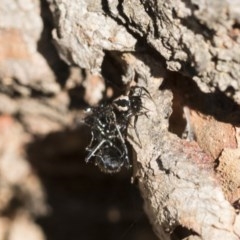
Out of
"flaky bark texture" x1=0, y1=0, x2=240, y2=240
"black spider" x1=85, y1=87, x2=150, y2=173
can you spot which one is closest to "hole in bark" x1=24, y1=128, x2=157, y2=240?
"black spider" x1=85, y1=87, x2=150, y2=173

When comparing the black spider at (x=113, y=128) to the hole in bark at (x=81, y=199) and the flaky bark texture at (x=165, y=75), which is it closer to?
the flaky bark texture at (x=165, y=75)

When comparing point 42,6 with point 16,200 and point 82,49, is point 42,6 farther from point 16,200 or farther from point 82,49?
point 16,200

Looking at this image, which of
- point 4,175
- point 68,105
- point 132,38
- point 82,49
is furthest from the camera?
point 4,175

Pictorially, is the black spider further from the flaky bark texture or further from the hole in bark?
the hole in bark

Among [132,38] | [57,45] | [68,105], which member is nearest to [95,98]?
[68,105]

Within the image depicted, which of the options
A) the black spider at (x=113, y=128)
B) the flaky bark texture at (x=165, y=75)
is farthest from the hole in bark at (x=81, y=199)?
the flaky bark texture at (x=165, y=75)

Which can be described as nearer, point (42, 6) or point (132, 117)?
point (132, 117)

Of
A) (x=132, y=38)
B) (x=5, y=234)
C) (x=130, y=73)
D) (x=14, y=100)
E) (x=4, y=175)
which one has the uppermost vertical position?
(x=132, y=38)

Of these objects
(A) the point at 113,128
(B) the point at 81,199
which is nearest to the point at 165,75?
(A) the point at 113,128
